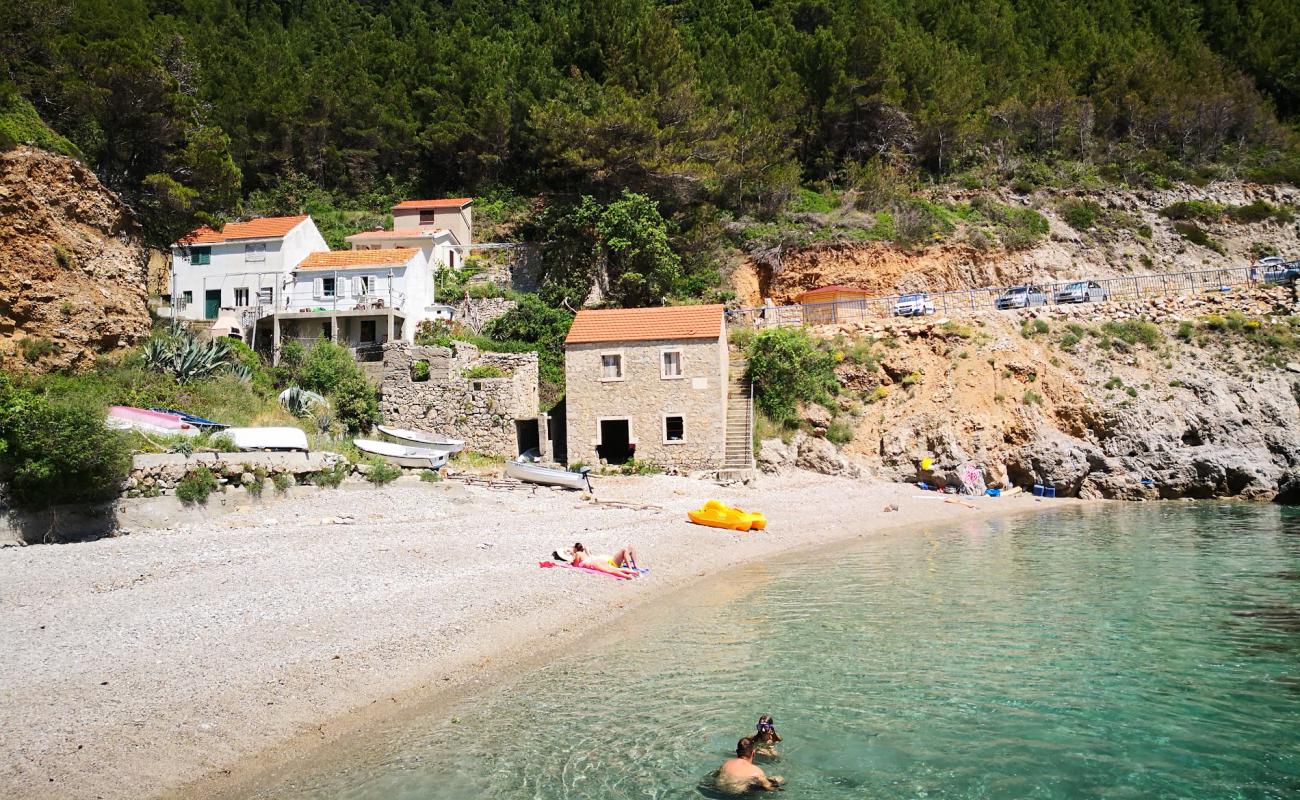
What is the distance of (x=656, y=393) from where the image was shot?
2770 centimetres

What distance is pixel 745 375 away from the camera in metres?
30.1

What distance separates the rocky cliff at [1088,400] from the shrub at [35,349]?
2083 cm

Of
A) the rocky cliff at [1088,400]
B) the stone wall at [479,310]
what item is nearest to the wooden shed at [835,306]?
the rocky cliff at [1088,400]

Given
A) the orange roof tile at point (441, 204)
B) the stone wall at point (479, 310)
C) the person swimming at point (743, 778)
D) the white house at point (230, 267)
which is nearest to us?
the person swimming at point (743, 778)

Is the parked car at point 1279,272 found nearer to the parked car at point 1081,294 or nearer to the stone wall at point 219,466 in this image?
the parked car at point 1081,294

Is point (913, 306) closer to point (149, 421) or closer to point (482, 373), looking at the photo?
point (482, 373)

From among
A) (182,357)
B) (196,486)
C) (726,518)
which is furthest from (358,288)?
(726,518)

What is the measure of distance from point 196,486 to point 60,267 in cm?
909

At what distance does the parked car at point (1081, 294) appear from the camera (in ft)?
112

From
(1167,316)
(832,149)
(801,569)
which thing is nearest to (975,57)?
(832,149)

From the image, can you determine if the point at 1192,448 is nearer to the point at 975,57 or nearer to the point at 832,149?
the point at 832,149

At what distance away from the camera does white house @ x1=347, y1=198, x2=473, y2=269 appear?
40500 millimetres

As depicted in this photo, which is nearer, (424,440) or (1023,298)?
(424,440)

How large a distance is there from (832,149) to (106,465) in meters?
42.8
